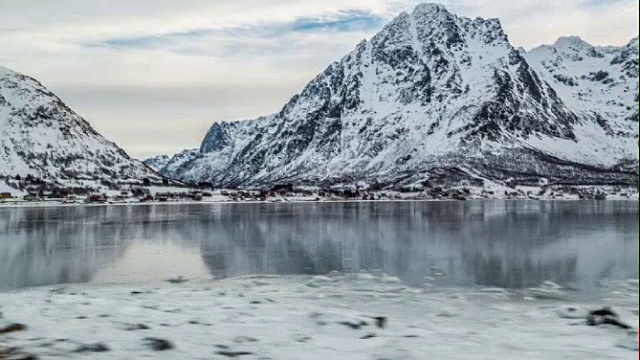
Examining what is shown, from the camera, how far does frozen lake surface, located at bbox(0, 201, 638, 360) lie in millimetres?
19531

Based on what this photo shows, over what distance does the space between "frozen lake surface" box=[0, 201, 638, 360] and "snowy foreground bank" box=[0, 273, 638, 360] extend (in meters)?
0.07

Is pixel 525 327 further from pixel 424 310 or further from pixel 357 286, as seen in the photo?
pixel 357 286

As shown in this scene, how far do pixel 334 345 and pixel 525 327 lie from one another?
273 inches

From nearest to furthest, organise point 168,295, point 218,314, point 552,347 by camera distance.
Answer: point 552,347
point 218,314
point 168,295

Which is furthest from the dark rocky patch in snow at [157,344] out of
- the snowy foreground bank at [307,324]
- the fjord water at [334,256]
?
the fjord water at [334,256]

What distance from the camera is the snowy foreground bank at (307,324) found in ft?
62.4

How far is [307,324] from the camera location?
74.2ft

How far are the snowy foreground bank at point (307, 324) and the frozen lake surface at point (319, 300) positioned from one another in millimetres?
65

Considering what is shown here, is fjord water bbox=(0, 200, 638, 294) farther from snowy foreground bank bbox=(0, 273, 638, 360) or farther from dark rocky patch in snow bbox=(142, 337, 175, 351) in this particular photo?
dark rocky patch in snow bbox=(142, 337, 175, 351)

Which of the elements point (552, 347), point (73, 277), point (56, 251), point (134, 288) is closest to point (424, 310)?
point (552, 347)

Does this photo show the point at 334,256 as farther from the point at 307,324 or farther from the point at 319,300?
the point at 307,324

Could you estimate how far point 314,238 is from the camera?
2506 inches

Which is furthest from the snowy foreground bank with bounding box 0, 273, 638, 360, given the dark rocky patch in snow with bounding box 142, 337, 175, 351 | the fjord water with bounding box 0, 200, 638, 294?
the fjord water with bounding box 0, 200, 638, 294

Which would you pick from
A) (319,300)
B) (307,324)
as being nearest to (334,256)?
(319,300)
